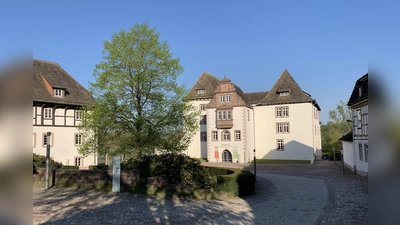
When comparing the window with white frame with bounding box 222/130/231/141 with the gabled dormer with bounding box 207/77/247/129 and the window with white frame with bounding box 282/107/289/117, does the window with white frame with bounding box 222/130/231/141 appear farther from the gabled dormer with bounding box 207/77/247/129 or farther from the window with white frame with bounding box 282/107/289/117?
the window with white frame with bounding box 282/107/289/117

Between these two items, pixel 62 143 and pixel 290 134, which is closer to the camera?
pixel 62 143

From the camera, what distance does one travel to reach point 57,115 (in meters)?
30.7

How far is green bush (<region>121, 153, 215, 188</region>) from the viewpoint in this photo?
14.2 meters

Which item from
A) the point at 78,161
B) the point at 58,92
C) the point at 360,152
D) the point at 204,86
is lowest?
the point at 78,161

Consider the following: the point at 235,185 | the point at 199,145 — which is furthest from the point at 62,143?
the point at 235,185

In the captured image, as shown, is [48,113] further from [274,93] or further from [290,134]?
[290,134]

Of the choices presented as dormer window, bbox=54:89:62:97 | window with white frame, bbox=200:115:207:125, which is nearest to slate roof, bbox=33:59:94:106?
dormer window, bbox=54:89:62:97

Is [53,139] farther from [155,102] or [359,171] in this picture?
[359,171]

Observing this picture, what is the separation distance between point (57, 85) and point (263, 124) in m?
28.5

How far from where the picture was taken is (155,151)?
779 inches

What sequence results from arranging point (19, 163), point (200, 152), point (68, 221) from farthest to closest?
point (200, 152) → point (68, 221) → point (19, 163)

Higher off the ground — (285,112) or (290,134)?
(285,112)

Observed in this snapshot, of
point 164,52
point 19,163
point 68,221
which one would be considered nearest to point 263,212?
point 68,221

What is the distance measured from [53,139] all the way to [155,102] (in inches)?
652
